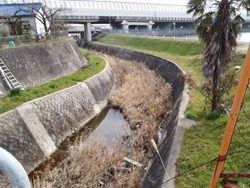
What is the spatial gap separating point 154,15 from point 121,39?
70.0 feet

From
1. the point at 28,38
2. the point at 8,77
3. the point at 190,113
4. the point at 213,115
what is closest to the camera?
the point at 213,115

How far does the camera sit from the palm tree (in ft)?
22.6

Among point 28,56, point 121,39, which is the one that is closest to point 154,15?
point 121,39

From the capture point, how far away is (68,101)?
40.0ft

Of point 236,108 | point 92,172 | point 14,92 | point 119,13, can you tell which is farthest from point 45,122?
point 119,13

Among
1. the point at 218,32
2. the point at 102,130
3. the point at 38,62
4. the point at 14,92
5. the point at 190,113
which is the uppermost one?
the point at 218,32

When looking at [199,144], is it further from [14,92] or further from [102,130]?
[14,92]

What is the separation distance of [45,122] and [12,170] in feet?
25.4

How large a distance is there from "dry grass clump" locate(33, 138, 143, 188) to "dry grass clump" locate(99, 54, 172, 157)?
146 centimetres

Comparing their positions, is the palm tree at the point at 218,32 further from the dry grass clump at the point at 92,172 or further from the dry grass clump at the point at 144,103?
the dry grass clump at the point at 92,172

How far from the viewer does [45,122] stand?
1004 centimetres

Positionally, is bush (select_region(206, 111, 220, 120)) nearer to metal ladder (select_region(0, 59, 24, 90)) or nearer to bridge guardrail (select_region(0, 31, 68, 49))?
metal ladder (select_region(0, 59, 24, 90))

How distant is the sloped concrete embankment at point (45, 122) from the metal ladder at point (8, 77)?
3.19 meters

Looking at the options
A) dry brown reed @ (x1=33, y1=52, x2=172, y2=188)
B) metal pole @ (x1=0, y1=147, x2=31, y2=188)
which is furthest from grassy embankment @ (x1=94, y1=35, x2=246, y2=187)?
metal pole @ (x1=0, y1=147, x2=31, y2=188)
